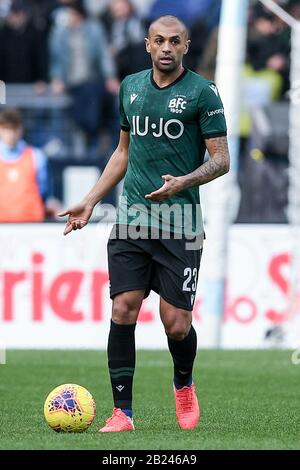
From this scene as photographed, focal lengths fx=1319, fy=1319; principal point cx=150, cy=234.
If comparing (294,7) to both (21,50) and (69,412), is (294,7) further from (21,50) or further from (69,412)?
(69,412)

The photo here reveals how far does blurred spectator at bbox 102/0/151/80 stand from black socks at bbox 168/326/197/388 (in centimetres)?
1172

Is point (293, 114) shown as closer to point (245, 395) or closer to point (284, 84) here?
point (284, 84)

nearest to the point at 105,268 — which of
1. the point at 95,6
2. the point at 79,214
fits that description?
the point at 79,214

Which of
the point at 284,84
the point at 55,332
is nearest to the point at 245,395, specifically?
the point at 55,332

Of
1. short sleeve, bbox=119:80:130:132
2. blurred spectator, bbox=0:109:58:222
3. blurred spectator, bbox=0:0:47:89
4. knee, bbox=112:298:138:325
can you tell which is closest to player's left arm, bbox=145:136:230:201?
short sleeve, bbox=119:80:130:132

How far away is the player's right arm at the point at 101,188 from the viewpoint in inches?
319

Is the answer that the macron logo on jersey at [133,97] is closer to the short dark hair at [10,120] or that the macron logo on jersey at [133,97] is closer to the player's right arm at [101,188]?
the player's right arm at [101,188]

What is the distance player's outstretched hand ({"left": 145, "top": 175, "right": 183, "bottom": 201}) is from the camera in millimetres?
7410

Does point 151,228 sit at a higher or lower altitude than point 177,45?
lower

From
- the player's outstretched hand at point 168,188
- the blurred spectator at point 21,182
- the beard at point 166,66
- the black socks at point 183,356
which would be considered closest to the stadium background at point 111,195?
the blurred spectator at point 21,182

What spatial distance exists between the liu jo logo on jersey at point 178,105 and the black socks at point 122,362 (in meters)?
1.30

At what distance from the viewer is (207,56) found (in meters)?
18.2

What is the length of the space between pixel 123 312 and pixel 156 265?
36 cm

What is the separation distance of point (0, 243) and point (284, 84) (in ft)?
21.2
